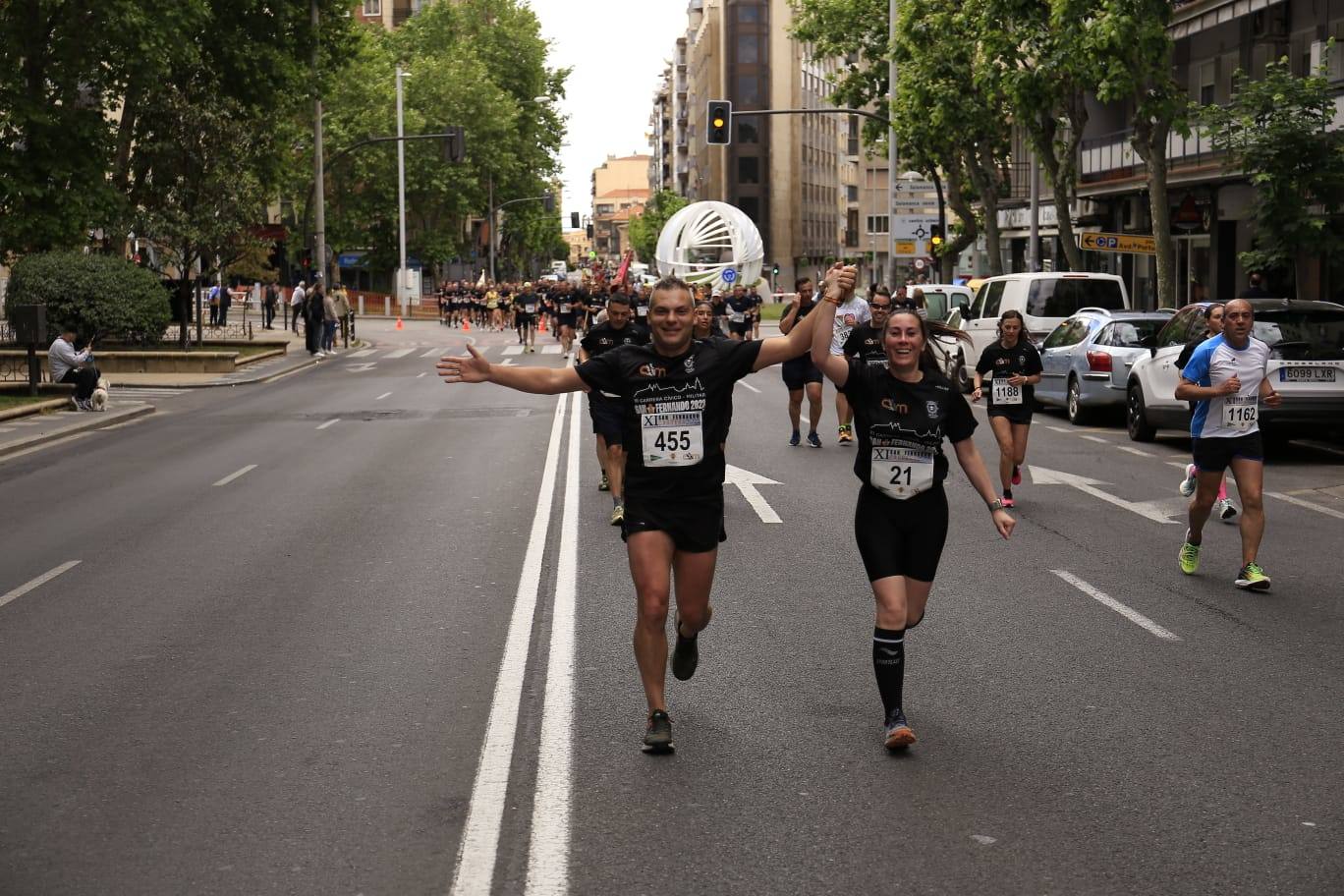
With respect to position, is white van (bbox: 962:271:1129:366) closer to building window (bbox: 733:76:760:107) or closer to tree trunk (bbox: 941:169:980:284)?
tree trunk (bbox: 941:169:980:284)

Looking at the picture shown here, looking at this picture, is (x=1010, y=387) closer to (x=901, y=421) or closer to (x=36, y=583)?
(x=901, y=421)

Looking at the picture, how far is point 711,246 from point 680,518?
6262 cm

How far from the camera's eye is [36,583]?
10727mm

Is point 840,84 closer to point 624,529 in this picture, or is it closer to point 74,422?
point 74,422

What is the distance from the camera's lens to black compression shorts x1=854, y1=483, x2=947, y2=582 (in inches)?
264

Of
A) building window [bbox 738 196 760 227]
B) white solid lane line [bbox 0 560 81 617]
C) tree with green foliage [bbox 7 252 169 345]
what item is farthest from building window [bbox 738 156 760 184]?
white solid lane line [bbox 0 560 81 617]

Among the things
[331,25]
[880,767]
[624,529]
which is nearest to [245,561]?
[624,529]

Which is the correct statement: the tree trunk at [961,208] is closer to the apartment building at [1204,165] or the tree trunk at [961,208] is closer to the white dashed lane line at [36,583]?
the apartment building at [1204,165]

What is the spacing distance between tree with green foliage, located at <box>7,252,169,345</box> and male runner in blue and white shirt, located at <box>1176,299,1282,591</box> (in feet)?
88.0

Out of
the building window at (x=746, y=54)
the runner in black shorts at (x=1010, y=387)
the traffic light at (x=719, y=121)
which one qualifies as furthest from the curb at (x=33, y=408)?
the building window at (x=746, y=54)

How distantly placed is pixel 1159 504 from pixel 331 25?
30638 mm

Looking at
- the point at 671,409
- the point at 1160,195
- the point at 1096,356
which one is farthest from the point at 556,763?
the point at 1160,195

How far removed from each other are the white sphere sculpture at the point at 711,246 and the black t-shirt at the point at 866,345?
176 ft

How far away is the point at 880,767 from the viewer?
246 inches
